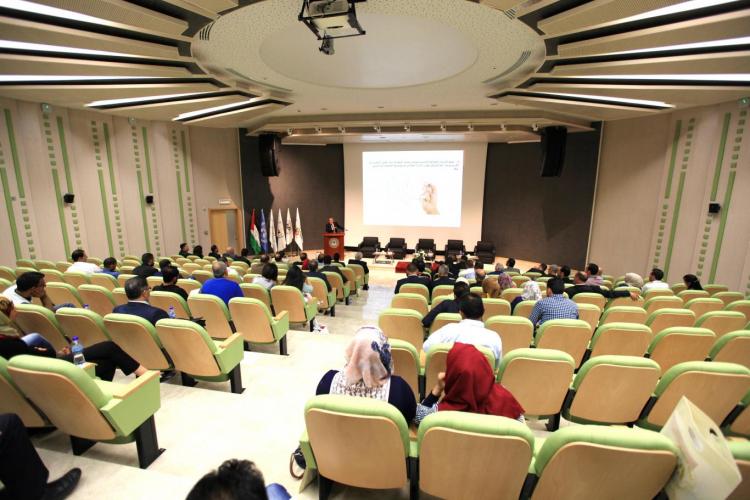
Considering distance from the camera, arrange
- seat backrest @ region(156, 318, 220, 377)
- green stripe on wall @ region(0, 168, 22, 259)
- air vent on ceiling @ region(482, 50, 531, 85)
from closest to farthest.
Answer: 1. seat backrest @ region(156, 318, 220, 377)
2. air vent on ceiling @ region(482, 50, 531, 85)
3. green stripe on wall @ region(0, 168, 22, 259)

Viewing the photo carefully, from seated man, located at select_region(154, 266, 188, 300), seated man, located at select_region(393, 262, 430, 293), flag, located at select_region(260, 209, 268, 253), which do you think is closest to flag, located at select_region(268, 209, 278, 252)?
flag, located at select_region(260, 209, 268, 253)

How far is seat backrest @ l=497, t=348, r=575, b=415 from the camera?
2330 millimetres

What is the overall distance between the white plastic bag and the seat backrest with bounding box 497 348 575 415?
864mm

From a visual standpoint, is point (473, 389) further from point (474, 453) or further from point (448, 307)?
point (448, 307)

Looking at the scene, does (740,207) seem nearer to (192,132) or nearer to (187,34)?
(187,34)

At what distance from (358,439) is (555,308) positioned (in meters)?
2.78

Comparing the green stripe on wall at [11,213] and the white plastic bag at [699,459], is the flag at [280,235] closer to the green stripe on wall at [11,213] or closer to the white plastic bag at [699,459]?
the green stripe on wall at [11,213]

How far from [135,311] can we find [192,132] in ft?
33.5

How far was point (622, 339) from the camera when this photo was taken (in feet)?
10.4

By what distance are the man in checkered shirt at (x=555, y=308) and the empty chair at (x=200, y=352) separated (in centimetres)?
293

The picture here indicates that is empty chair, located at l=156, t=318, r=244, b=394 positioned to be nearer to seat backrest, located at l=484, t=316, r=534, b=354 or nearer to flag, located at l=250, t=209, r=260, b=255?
seat backrest, located at l=484, t=316, r=534, b=354

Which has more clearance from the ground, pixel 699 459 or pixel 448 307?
pixel 699 459

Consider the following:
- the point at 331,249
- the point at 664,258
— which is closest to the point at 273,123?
the point at 331,249

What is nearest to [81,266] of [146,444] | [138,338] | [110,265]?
[110,265]
